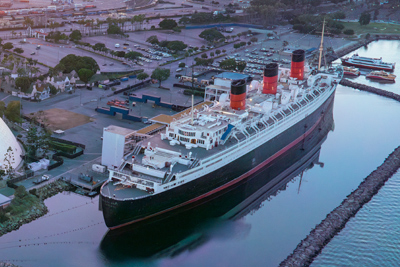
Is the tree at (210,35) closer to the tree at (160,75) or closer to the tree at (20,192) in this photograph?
the tree at (160,75)

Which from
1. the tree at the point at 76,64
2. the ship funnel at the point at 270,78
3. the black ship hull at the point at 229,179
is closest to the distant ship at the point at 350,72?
the black ship hull at the point at 229,179

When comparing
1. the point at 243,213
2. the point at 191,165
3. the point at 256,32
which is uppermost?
the point at 256,32

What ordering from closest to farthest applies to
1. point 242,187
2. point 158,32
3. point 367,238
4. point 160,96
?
point 367,238, point 242,187, point 160,96, point 158,32

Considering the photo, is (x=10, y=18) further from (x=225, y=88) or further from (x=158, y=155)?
(x=158, y=155)

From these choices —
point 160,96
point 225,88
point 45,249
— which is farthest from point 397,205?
point 160,96

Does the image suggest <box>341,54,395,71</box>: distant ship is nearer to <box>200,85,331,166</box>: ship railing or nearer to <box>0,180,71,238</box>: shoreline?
<box>200,85,331,166</box>: ship railing

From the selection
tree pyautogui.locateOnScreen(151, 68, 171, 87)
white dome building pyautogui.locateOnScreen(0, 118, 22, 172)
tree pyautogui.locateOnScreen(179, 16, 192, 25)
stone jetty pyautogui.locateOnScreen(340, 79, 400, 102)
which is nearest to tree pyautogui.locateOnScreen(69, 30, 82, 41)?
tree pyautogui.locateOnScreen(151, 68, 171, 87)
